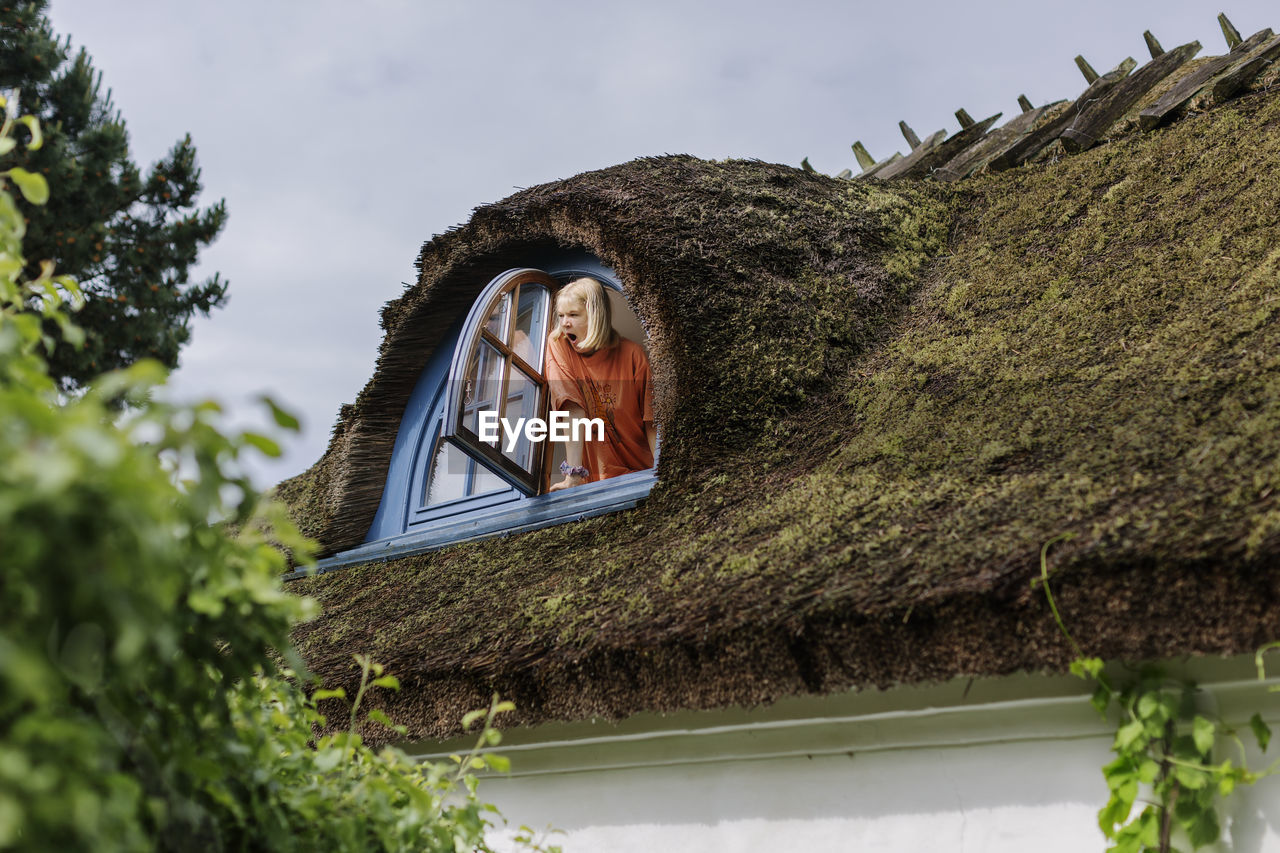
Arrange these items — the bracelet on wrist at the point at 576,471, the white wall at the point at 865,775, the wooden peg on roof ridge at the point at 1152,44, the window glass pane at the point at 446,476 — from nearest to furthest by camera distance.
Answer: the white wall at the point at 865,775 < the bracelet on wrist at the point at 576,471 < the window glass pane at the point at 446,476 < the wooden peg on roof ridge at the point at 1152,44

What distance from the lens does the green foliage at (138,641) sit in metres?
0.94

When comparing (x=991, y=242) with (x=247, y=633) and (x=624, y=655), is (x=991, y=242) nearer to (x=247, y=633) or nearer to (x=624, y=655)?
(x=624, y=655)

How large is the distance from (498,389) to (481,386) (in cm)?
11

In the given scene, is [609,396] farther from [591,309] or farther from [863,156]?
[863,156]

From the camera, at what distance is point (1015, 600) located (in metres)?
2.06

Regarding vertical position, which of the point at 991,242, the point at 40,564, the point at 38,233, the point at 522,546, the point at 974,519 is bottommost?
the point at 40,564

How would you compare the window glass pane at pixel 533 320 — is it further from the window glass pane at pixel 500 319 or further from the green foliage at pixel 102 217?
the green foliage at pixel 102 217

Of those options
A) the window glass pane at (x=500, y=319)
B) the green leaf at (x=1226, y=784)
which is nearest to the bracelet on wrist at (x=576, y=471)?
the window glass pane at (x=500, y=319)

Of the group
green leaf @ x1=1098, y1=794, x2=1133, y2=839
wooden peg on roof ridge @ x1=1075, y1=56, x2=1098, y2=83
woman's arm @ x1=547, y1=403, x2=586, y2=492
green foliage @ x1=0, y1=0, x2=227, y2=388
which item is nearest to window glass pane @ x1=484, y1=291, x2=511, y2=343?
woman's arm @ x1=547, y1=403, x2=586, y2=492

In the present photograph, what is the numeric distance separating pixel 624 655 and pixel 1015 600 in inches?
43.7

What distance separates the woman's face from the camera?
4.61 m

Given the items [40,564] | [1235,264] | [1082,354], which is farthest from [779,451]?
→ [40,564]

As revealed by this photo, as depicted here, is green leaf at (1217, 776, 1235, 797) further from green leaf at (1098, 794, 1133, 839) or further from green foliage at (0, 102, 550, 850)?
green foliage at (0, 102, 550, 850)

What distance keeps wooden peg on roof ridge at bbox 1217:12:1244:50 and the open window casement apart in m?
3.89
